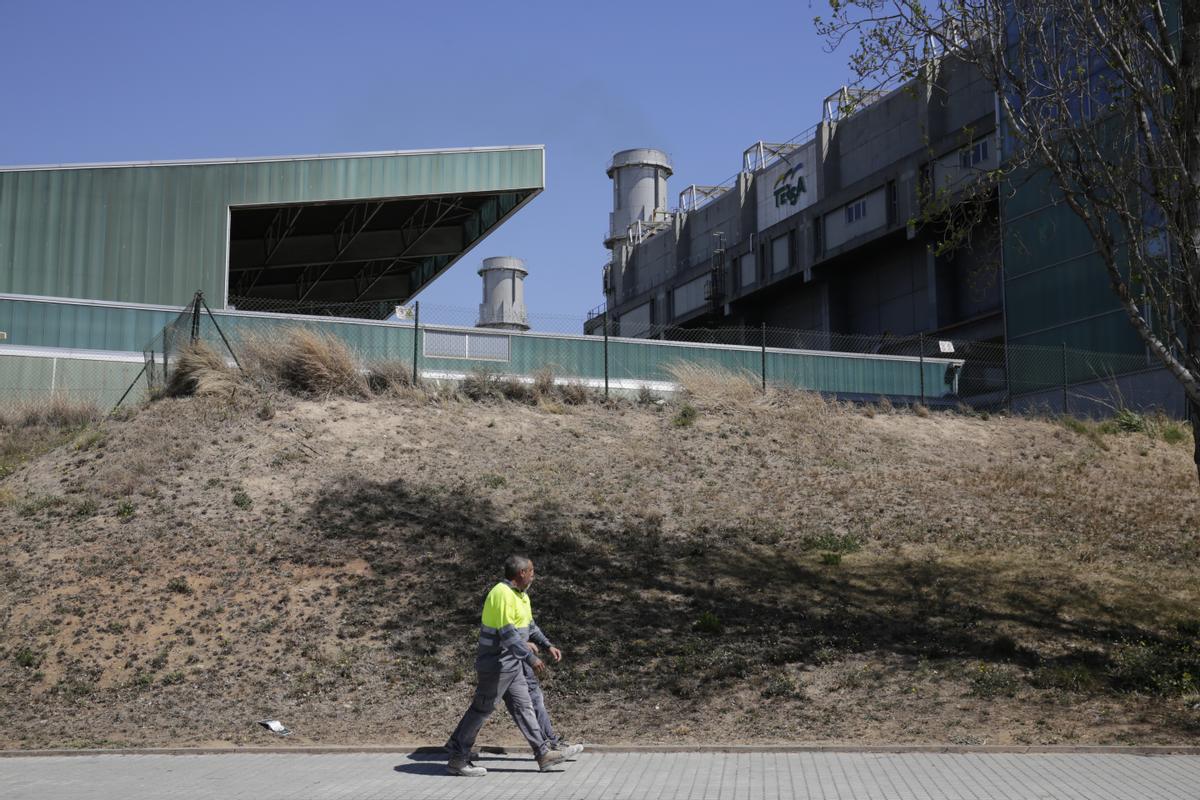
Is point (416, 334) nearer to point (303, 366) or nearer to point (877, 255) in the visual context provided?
point (303, 366)

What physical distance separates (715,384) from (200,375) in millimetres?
9987

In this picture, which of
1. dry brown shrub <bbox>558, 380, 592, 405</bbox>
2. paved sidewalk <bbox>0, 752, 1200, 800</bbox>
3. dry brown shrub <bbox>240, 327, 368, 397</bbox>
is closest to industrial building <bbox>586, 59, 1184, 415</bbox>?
dry brown shrub <bbox>558, 380, 592, 405</bbox>

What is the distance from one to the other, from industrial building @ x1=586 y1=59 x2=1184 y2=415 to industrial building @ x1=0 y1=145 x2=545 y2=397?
6.64m

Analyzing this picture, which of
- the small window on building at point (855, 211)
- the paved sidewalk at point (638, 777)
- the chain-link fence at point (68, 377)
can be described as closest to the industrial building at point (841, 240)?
the small window on building at point (855, 211)

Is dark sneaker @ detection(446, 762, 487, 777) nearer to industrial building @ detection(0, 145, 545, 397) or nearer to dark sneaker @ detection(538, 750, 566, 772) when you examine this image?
dark sneaker @ detection(538, 750, 566, 772)

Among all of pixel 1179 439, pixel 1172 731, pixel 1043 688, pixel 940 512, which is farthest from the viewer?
pixel 1179 439

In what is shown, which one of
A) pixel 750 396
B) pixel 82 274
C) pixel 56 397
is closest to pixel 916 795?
pixel 750 396

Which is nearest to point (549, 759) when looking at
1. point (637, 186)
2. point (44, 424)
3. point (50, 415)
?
point (44, 424)

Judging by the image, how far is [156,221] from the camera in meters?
25.8

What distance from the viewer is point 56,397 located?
20797 millimetres

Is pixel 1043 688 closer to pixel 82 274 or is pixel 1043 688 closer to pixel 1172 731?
pixel 1172 731

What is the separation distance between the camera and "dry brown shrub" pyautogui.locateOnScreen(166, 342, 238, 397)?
1928 centimetres

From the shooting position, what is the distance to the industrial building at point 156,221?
21828 mm

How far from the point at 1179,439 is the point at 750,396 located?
8.58 metres
